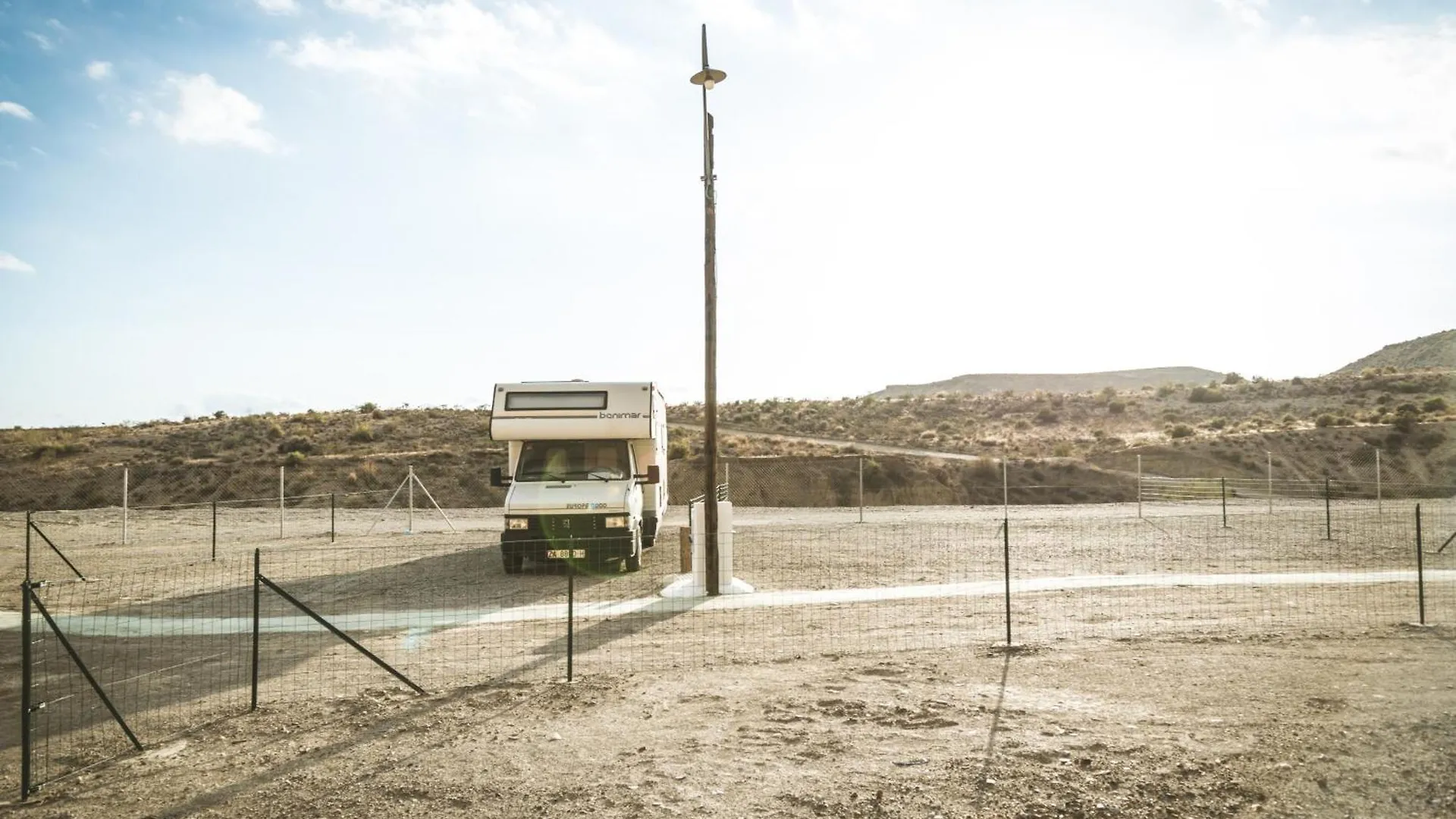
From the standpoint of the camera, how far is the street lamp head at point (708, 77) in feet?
46.4

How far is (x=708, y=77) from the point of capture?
46.7 ft

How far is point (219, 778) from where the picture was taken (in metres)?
6.59

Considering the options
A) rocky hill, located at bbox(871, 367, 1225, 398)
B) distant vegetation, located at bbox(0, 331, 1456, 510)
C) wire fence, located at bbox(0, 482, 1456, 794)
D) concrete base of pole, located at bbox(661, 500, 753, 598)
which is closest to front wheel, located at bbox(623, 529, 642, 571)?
wire fence, located at bbox(0, 482, 1456, 794)

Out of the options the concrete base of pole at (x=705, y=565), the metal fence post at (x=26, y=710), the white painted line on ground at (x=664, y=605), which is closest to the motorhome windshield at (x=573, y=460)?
the concrete base of pole at (x=705, y=565)

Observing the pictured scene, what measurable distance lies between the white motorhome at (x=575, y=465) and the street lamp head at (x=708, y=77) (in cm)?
572

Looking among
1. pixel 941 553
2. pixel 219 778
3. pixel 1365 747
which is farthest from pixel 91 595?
pixel 1365 747

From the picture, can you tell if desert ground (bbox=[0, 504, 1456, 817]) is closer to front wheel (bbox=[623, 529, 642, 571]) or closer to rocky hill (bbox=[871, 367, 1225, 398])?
front wheel (bbox=[623, 529, 642, 571])

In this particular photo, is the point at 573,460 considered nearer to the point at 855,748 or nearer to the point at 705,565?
the point at 705,565

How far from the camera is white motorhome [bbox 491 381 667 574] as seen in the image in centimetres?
1647

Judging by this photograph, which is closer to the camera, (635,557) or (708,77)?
(708,77)

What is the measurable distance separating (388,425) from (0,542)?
33.4 metres

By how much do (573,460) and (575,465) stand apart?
10 centimetres

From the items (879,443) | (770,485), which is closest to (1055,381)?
(879,443)

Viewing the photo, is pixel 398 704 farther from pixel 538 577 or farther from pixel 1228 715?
pixel 538 577
